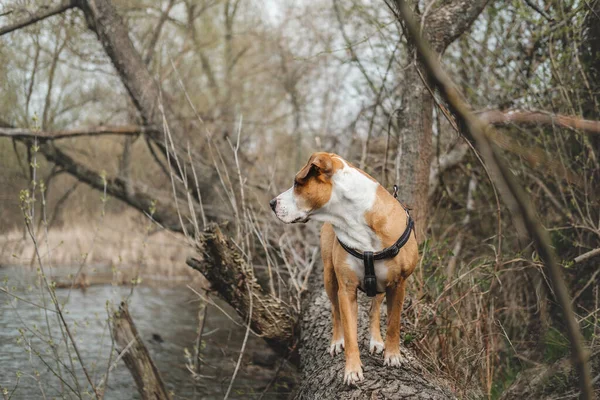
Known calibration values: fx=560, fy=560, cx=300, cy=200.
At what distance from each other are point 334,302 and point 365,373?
1.60 feet

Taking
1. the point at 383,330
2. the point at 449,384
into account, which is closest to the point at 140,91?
the point at 383,330

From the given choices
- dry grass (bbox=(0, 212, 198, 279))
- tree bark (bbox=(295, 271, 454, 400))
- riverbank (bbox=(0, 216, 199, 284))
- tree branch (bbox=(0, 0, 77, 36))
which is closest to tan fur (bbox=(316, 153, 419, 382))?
tree bark (bbox=(295, 271, 454, 400))

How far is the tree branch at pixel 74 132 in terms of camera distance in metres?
7.62

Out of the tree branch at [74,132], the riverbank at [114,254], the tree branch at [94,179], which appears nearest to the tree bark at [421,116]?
the tree branch at [74,132]

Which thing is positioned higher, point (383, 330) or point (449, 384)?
point (383, 330)

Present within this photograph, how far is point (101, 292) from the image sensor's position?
925 centimetres

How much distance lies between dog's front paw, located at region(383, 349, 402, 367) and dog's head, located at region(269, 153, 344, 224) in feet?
2.95

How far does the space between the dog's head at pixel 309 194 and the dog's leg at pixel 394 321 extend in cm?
61

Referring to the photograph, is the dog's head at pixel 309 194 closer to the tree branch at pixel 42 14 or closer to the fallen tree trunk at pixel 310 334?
the fallen tree trunk at pixel 310 334

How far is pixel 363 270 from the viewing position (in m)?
2.89

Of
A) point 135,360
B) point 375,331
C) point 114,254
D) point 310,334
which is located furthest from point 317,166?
point 114,254

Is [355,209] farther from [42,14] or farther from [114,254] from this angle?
[114,254]

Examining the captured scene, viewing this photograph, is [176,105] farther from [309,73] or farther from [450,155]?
[450,155]

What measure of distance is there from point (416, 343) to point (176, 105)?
26.2 ft
